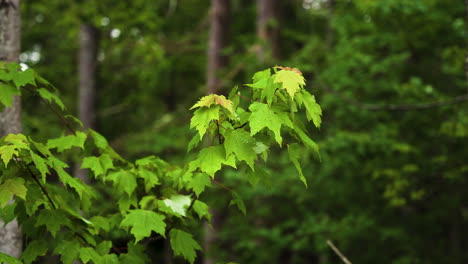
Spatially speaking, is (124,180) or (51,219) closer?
(51,219)

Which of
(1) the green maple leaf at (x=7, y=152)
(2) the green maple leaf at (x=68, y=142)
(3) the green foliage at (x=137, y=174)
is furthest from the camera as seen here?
(2) the green maple leaf at (x=68, y=142)

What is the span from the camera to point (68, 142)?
10.3ft

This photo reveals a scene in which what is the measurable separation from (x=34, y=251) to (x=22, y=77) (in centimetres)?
106

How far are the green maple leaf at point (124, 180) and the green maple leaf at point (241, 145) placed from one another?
37.6 inches

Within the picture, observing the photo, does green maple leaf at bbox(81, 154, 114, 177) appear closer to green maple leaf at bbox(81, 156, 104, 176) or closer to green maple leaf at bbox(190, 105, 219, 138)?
green maple leaf at bbox(81, 156, 104, 176)

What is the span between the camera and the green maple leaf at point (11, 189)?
226cm

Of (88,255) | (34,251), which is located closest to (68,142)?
(34,251)

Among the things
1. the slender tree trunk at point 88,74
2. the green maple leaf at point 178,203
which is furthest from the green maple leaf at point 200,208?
the slender tree trunk at point 88,74

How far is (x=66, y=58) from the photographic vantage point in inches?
648

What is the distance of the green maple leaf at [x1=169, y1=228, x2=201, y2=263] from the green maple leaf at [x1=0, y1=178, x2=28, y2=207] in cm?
92

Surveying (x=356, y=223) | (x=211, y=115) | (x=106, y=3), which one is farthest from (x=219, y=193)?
(x=211, y=115)

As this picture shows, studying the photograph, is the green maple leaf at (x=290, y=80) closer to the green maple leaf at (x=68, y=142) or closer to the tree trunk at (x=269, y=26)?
the green maple leaf at (x=68, y=142)

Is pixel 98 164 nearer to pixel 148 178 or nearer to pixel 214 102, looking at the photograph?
pixel 148 178

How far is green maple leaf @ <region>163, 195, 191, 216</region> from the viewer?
2799 mm
